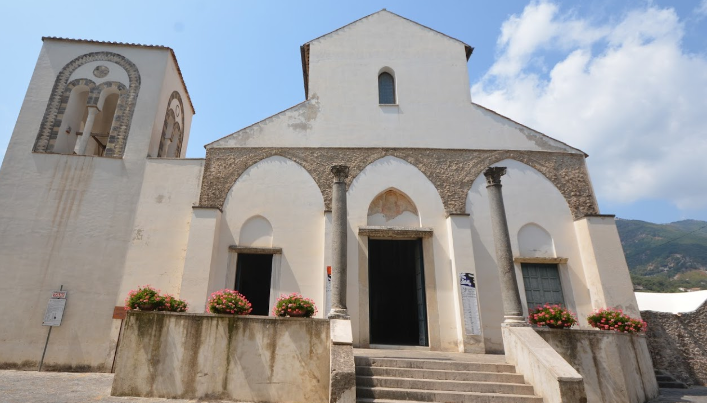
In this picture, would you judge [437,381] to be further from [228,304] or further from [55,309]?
[55,309]

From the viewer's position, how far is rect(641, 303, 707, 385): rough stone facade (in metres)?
11.8

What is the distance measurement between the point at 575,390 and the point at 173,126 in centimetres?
1570

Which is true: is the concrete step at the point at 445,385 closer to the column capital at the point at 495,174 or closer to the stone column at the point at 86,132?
the column capital at the point at 495,174

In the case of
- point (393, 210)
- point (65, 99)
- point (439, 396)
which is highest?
point (65, 99)

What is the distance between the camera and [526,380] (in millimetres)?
7320

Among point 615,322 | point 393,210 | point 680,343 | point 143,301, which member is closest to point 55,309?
point 143,301

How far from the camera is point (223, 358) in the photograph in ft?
23.9

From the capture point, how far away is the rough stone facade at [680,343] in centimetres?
1183

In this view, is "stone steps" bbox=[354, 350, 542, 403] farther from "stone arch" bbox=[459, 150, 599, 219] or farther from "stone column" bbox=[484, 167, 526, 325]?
"stone arch" bbox=[459, 150, 599, 219]

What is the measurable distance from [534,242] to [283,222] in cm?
780

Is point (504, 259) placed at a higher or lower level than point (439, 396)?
higher

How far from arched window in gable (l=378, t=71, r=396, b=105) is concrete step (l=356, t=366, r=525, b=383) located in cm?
948

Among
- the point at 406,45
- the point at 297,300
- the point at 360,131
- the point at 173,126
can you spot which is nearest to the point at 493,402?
the point at 297,300

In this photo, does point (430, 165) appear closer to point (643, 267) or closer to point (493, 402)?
point (493, 402)
